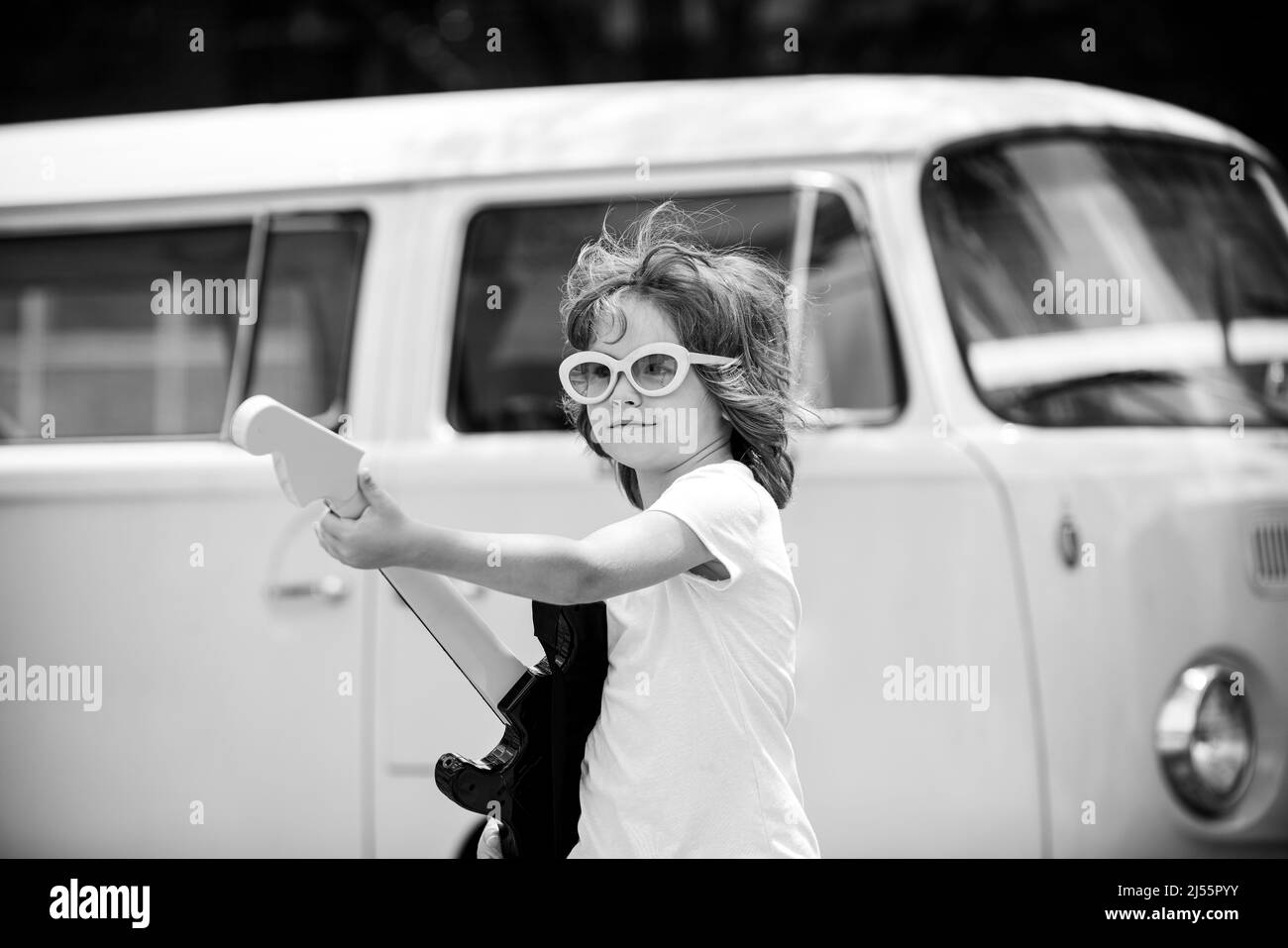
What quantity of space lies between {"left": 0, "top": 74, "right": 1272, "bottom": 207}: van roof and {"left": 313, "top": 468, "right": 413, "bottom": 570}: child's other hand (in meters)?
1.75

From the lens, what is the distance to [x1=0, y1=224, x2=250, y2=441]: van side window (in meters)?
3.30

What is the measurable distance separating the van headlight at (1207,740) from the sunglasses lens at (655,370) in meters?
1.58

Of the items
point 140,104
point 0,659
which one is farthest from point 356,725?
point 140,104

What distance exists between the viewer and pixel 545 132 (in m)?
3.16

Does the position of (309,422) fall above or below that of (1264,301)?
below

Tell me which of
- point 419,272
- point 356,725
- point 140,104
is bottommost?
point 356,725

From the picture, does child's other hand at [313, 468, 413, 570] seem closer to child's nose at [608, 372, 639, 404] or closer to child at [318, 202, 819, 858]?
child at [318, 202, 819, 858]

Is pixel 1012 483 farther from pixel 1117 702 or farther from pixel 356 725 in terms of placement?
pixel 356 725

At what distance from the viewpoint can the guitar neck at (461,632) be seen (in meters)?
1.75

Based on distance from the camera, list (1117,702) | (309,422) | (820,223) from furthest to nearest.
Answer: (820,223), (1117,702), (309,422)

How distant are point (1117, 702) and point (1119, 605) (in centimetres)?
20

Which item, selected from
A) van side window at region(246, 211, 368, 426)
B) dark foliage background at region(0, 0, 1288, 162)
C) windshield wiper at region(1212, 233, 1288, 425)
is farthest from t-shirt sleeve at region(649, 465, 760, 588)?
dark foliage background at region(0, 0, 1288, 162)

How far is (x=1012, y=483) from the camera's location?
2805 millimetres

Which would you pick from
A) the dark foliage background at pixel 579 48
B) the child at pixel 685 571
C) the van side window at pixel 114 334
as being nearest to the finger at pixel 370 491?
the child at pixel 685 571
